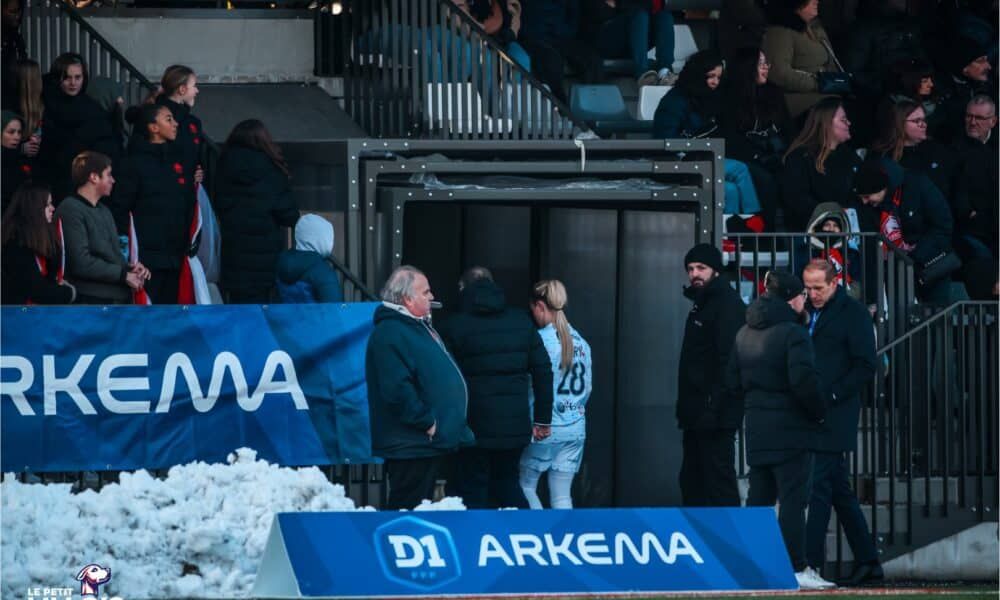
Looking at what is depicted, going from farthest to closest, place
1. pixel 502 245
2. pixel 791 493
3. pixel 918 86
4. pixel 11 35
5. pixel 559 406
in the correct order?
pixel 918 86 → pixel 502 245 → pixel 11 35 → pixel 559 406 → pixel 791 493

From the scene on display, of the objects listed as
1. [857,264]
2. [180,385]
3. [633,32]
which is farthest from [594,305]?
[633,32]

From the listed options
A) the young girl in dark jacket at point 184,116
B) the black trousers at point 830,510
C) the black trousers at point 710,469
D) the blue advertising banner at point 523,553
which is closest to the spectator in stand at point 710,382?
the black trousers at point 710,469

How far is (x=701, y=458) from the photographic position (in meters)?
14.0

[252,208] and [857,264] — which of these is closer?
[252,208]

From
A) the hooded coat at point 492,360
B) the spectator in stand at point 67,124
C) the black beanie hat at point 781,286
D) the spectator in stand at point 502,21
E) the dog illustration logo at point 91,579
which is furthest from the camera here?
the spectator in stand at point 502,21

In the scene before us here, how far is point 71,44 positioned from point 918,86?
21.5ft

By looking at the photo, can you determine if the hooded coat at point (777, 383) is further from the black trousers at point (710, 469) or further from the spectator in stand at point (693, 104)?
the spectator in stand at point (693, 104)

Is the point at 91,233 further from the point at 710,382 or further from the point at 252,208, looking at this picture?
the point at 710,382

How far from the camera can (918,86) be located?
17922mm

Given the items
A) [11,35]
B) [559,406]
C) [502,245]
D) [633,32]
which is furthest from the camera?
[633,32]

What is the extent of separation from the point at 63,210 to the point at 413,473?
246cm

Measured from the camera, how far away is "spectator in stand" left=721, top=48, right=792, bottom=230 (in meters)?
16.3

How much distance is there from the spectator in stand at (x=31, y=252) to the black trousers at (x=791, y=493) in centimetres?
396

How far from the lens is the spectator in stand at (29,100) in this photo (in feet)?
44.8
